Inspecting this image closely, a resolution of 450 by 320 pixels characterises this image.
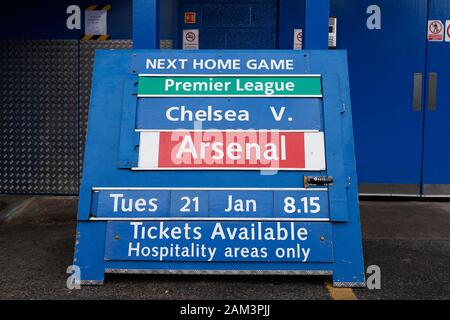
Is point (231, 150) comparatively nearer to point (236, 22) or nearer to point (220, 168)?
point (220, 168)

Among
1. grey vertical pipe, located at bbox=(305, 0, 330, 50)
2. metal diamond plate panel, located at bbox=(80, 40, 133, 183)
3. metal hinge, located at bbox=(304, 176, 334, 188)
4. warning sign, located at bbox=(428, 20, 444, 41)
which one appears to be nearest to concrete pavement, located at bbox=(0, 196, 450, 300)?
metal hinge, located at bbox=(304, 176, 334, 188)

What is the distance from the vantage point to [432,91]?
19.1ft

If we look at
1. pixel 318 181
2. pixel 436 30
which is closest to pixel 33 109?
pixel 318 181

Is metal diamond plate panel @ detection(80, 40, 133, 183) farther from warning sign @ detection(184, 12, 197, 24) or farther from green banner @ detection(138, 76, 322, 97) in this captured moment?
green banner @ detection(138, 76, 322, 97)

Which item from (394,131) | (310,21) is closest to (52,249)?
(310,21)

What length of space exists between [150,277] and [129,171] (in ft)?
2.53

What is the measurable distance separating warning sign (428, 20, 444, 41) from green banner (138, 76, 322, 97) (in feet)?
9.95

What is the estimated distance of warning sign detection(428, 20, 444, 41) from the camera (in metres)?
5.75

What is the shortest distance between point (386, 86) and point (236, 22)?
202cm

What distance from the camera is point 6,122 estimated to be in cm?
590

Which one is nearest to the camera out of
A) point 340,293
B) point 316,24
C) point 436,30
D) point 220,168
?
point 340,293

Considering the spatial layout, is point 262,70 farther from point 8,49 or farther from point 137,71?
point 8,49

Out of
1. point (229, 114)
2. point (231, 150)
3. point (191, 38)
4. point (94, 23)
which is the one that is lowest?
point (231, 150)

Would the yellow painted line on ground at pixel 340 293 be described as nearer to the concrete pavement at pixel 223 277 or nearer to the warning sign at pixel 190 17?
the concrete pavement at pixel 223 277
